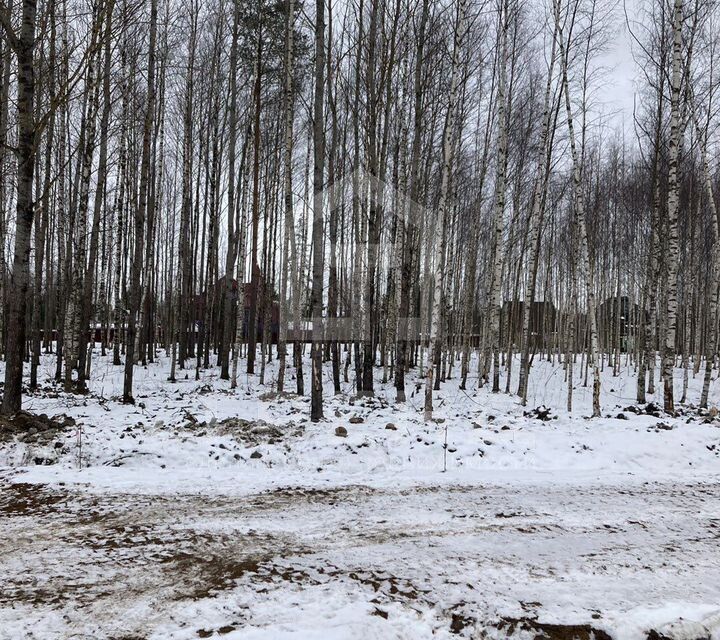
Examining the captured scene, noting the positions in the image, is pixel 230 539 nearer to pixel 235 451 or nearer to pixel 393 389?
pixel 235 451

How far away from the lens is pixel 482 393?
13.7 metres

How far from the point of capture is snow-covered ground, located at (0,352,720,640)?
2445mm

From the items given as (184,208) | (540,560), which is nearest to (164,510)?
(540,560)

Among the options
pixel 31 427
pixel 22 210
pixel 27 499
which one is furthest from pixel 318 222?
pixel 27 499

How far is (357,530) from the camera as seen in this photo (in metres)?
3.72

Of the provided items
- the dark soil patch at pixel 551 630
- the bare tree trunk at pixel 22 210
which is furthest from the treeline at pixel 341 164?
the dark soil patch at pixel 551 630

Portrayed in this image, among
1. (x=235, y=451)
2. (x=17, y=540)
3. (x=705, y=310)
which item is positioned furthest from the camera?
(x=705, y=310)

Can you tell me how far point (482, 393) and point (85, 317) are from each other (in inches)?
445

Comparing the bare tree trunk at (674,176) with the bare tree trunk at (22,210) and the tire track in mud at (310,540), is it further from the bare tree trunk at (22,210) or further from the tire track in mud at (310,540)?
the bare tree trunk at (22,210)

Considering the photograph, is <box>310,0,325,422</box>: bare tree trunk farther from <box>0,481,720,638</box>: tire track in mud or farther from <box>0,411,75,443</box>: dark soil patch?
<box>0,411,75,443</box>: dark soil patch

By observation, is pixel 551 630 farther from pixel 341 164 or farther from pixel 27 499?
pixel 341 164

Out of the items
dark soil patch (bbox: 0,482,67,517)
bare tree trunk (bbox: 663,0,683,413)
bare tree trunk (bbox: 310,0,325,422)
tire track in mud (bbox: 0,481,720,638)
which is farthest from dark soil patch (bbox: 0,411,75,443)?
bare tree trunk (bbox: 663,0,683,413)

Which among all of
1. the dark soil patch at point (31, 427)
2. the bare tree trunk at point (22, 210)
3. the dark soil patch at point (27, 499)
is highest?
the bare tree trunk at point (22, 210)

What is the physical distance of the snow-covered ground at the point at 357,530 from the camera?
2445 millimetres
